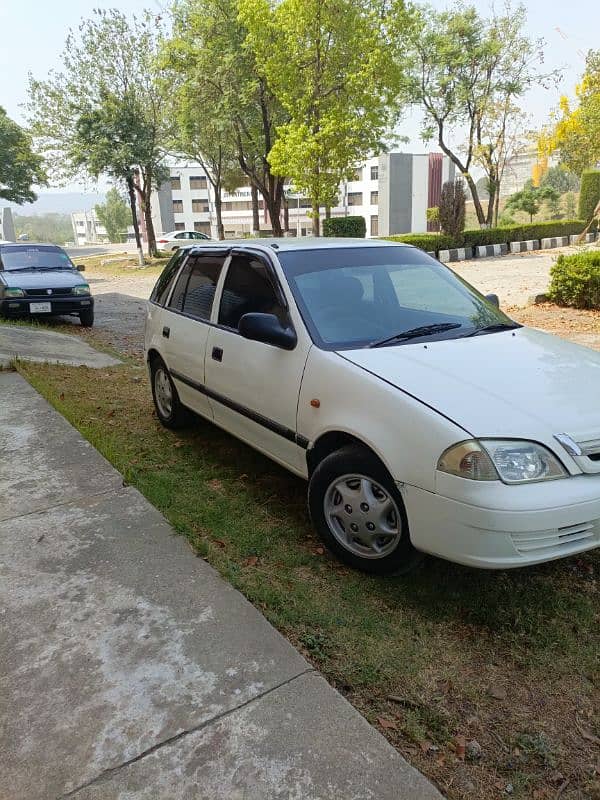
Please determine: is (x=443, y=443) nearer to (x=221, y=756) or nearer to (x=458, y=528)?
(x=458, y=528)

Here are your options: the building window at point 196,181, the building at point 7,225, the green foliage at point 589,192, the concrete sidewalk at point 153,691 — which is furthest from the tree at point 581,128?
the building window at point 196,181

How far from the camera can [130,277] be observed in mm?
25125

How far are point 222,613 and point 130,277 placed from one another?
24312 mm

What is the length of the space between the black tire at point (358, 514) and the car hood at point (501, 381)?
1.39 ft

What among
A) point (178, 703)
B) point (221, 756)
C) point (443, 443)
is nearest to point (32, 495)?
point (178, 703)

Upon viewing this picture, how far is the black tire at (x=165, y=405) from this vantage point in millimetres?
5027

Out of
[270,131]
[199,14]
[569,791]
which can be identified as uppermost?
[199,14]

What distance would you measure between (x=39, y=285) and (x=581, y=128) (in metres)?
24.4

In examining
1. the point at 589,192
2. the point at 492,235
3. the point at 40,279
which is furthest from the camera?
the point at 589,192

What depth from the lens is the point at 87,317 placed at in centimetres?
1182

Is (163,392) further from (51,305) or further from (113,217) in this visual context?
(113,217)

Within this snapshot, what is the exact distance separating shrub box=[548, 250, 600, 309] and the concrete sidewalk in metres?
10.0

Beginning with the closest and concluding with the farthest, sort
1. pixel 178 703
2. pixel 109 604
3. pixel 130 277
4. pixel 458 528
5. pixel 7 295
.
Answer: pixel 178 703, pixel 458 528, pixel 109 604, pixel 7 295, pixel 130 277

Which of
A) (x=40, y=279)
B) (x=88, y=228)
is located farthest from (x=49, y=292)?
(x=88, y=228)
